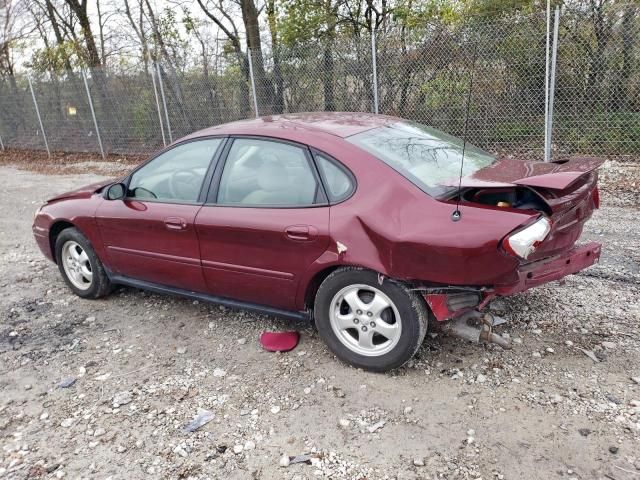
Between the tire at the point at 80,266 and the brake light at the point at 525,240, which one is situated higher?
the brake light at the point at 525,240

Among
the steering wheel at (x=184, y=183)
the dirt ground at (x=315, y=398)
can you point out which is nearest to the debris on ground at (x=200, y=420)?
the dirt ground at (x=315, y=398)

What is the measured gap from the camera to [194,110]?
38.3 feet

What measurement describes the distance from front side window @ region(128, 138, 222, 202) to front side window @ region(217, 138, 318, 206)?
0.24 meters

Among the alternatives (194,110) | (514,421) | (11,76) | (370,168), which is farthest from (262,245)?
(11,76)

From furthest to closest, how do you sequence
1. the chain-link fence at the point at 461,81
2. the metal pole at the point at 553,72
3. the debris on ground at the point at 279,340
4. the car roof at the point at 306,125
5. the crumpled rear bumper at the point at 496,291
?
the chain-link fence at the point at 461,81 → the metal pole at the point at 553,72 → the debris on ground at the point at 279,340 → the car roof at the point at 306,125 → the crumpled rear bumper at the point at 496,291

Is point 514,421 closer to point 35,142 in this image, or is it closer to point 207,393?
point 207,393

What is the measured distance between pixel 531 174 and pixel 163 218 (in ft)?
8.46

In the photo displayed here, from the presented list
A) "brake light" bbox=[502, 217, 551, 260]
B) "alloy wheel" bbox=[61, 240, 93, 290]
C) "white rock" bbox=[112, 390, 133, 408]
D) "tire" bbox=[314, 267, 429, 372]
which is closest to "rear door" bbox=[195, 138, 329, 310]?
"tire" bbox=[314, 267, 429, 372]

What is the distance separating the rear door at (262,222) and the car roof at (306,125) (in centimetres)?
9

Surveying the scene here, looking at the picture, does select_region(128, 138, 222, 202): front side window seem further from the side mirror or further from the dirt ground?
the dirt ground

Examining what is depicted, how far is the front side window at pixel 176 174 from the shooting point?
12.5ft

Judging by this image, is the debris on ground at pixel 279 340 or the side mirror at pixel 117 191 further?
the side mirror at pixel 117 191

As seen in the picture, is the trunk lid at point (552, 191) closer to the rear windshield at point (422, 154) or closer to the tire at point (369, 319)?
the rear windshield at point (422, 154)

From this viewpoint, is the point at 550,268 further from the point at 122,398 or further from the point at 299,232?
the point at 122,398
